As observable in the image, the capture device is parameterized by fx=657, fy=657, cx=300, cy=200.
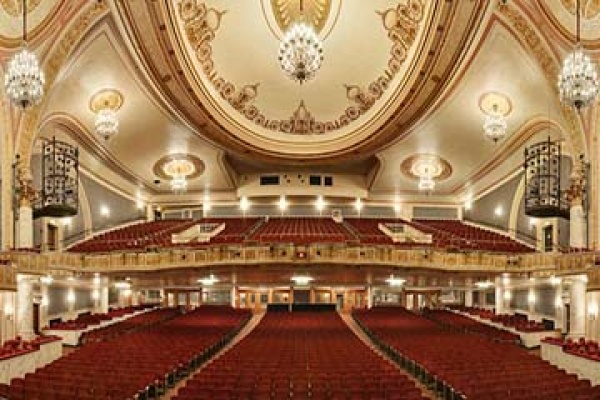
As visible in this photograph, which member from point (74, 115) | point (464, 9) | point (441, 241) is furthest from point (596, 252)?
point (74, 115)

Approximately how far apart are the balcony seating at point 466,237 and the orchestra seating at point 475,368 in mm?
5421

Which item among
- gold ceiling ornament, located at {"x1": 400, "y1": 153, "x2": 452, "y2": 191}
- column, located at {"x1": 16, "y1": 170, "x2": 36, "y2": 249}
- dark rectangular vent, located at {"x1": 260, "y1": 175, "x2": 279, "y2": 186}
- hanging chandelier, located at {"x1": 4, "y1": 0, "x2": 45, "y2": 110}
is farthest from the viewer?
dark rectangular vent, located at {"x1": 260, "y1": 175, "x2": 279, "y2": 186}

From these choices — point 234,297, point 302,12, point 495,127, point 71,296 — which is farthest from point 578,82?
point 234,297

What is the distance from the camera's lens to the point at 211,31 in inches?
785

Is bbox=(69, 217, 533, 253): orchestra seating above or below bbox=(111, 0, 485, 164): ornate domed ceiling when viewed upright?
below

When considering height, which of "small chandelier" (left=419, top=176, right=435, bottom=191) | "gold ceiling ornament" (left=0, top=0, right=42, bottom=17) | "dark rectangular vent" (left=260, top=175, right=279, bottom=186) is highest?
"gold ceiling ornament" (left=0, top=0, right=42, bottom=17)

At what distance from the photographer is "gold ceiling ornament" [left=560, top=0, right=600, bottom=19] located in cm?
1323

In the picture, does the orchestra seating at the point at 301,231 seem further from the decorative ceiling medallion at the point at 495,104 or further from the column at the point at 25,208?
the column at the point at 25,208

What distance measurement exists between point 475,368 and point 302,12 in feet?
41.8

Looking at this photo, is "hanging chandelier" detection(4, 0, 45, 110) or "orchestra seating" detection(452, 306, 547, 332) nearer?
"hanging chandelier" detection(4, 0, 45, 110)

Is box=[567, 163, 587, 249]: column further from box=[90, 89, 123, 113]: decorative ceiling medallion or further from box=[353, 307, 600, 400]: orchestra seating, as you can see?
box=[90, 89, 123, 113]: decorative ceiling medallion

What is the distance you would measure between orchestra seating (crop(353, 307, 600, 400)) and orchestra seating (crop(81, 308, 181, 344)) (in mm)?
6776

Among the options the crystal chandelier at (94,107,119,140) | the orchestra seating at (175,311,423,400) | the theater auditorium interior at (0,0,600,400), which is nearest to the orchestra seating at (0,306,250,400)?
the theater auditorium interior at (0,0,600,400)

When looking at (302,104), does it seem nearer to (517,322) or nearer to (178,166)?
(178,166)
